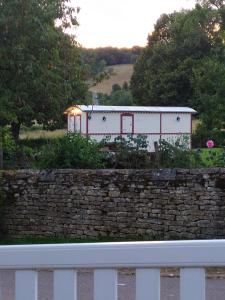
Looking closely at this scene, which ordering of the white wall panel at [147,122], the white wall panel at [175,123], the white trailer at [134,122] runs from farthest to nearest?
the white wall panel at [175,123], the white wall panel at [147,122], the white trailer at [134,122]

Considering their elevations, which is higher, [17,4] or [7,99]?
[17,4]

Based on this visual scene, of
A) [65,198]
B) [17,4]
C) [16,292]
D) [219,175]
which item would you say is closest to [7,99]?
[17,4]

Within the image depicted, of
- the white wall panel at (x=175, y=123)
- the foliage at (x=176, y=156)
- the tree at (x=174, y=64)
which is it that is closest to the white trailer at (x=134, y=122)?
the white wall panel at (x=175, y=123)

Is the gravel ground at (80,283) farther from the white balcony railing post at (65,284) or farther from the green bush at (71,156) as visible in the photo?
the green bush at (71,156)

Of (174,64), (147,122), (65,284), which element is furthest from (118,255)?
(174,64)

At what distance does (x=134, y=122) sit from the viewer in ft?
131

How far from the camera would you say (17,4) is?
15781mm

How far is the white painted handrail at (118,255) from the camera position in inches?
73.6

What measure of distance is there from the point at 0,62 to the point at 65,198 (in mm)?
5334

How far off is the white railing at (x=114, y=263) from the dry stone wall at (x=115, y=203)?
918 centimetres

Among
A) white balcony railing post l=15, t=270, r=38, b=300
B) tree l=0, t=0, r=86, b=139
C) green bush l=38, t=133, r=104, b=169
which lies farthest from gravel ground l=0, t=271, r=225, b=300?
tree l=0, t=0, r=86, b=139

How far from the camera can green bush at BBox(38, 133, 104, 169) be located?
1284 cm

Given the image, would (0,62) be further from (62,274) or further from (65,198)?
(62,274)

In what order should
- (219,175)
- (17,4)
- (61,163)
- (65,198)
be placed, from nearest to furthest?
(219,175)
(65,198)
(61,163)
(17,4)
